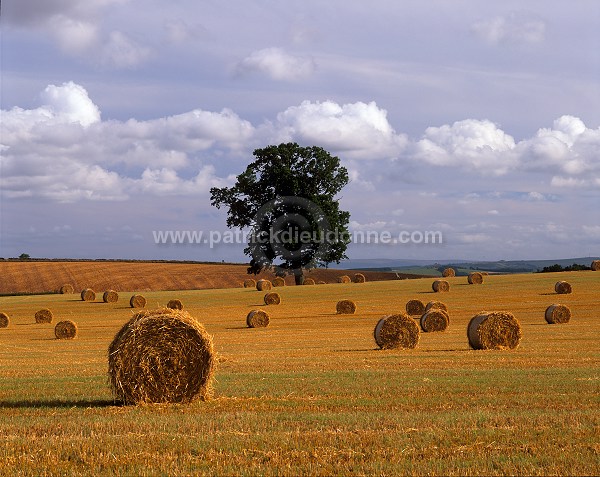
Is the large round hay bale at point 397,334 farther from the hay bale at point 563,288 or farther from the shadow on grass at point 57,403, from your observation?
the hay bale at point 563,288

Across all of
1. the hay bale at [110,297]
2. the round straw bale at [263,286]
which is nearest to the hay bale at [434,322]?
the hay bale at [110,297]

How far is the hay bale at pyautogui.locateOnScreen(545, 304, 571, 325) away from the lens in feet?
117

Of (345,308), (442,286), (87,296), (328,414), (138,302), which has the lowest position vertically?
(345,308)

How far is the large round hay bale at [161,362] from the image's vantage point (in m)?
14.2

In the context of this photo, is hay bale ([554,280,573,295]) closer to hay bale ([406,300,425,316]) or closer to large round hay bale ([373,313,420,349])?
hay bale ([406,300,425,316])

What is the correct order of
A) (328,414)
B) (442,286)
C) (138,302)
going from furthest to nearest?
1. (442,286)
2. (138,302)
3. (328,414)

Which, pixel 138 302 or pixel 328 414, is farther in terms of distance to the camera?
pixel 138 302

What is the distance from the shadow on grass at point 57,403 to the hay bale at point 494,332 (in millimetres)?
13411

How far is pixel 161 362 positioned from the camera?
14.4m

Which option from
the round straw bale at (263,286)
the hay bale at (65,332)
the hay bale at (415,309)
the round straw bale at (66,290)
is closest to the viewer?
the hay bale at (65,332)

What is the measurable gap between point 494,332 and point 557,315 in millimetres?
12138

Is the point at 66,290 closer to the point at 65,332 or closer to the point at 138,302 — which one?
the point at 138,302

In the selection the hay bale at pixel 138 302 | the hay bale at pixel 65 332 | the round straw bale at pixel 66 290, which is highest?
the round straw bale at pixel 66 290

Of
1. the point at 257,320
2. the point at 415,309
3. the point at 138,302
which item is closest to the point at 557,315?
the point at 415,309
